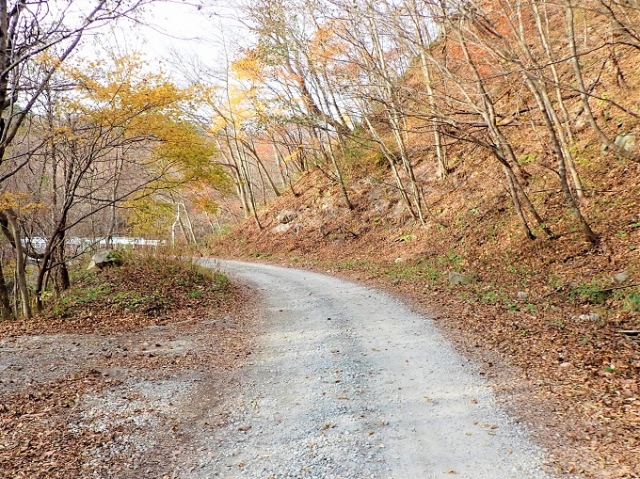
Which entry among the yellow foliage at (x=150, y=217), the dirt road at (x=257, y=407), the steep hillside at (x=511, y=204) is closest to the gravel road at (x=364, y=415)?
the dirt road at (x=257, y=407)

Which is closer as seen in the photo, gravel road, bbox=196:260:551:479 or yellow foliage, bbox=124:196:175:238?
gravel road, bbox=196:260:551:479

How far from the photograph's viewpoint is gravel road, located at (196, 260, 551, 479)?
380 cm

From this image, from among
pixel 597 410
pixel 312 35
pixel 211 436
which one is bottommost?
pixel 597 410

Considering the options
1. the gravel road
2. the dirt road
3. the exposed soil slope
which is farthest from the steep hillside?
the dirt road

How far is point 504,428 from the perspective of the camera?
13.9 ft

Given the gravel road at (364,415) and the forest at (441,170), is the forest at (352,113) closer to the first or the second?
the forest at (441,170)

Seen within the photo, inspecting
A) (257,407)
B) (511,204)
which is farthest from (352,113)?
(257,407)

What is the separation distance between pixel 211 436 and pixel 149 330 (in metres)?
4.92

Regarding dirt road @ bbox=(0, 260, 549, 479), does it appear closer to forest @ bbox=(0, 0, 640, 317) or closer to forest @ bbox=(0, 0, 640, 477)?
forest @ bbox=(0, 0, 640, 477)

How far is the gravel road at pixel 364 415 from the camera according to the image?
12.5 feet

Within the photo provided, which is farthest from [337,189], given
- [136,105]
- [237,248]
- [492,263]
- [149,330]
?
[149,330]

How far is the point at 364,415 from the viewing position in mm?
4738

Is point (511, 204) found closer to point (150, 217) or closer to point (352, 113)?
point (352, 113)

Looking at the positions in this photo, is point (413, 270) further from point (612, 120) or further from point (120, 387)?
point (120, 387)
